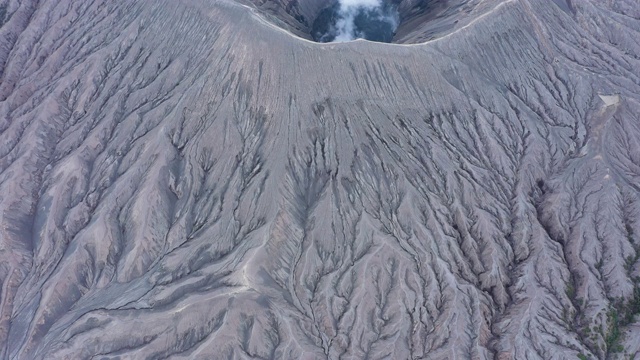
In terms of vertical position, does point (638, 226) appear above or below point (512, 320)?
above

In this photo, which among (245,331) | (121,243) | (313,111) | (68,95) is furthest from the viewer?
(68,95)

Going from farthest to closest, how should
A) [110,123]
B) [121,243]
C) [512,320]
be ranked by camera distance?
[110,123] < [121,243] < [512,320]

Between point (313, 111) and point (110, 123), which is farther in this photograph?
point (110, 123)

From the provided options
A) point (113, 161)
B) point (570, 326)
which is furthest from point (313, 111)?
point (570, 326)

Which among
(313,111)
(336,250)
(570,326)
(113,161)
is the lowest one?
(570,326)

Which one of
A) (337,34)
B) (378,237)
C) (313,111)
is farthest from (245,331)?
(337,34)

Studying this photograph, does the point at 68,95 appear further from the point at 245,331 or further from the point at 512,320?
the point at 512,320

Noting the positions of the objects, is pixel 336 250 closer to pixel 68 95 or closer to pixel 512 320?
pixel 512 320
